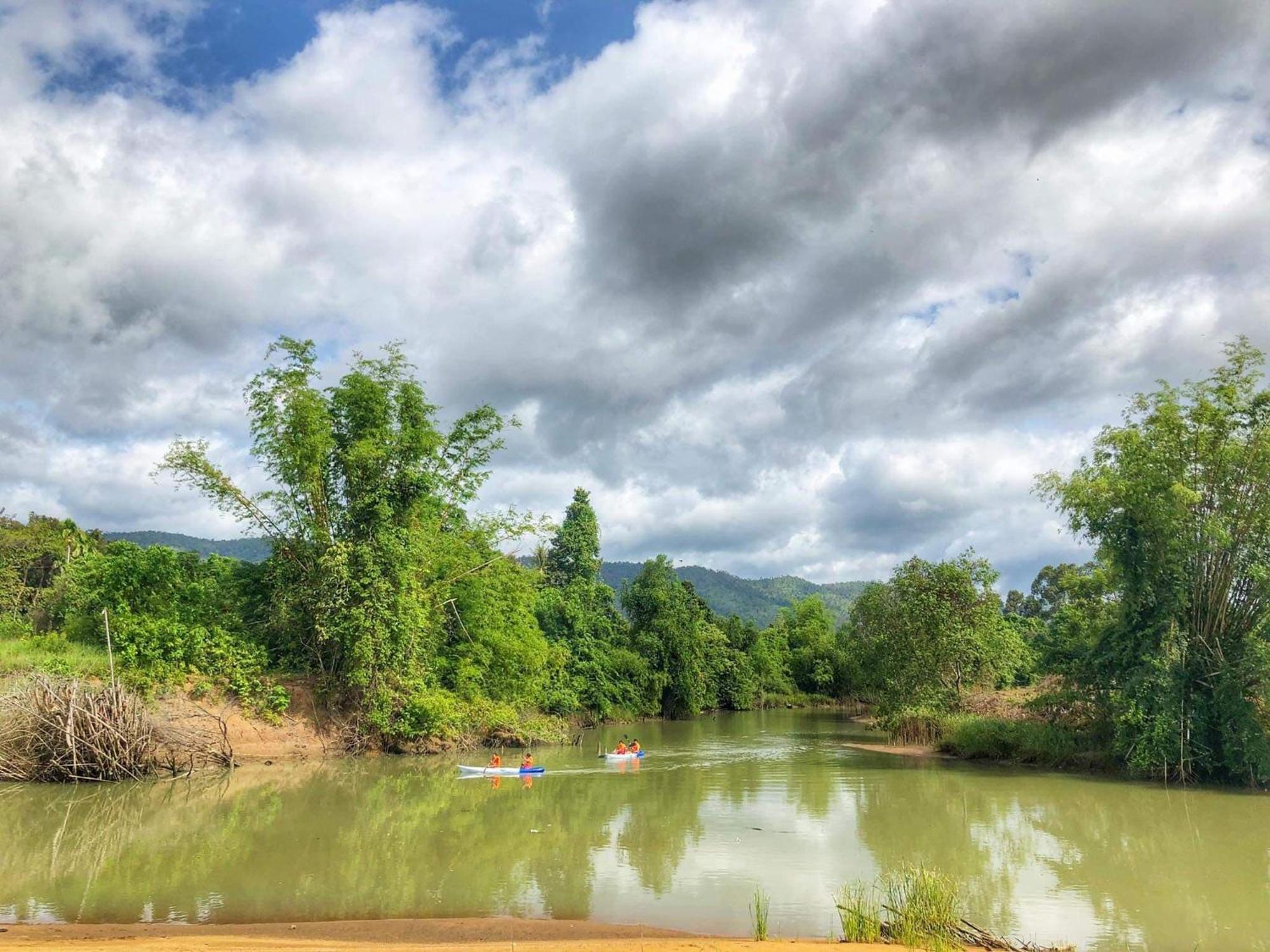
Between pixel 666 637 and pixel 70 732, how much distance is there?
132 feet

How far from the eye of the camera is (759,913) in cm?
983

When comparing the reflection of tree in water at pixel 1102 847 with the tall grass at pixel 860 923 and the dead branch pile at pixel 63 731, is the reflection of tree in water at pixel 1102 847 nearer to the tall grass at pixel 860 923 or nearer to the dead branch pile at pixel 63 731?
the tall grass at pixel 860 923

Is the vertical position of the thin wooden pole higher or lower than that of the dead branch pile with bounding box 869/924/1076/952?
higher

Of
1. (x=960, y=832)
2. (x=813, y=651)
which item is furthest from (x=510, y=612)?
(x=813, y=651)

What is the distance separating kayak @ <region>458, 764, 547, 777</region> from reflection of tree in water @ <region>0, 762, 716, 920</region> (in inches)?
66.7

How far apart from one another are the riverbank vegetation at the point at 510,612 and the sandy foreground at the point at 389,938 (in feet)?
63.0

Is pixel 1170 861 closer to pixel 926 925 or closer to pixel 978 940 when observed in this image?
pixel 978 940

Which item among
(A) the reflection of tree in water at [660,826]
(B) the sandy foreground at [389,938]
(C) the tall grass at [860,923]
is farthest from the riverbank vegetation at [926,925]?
(A) the reflection of tree in water at [660,826]

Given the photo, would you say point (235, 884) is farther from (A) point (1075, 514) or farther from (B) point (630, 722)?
(B) point (630, 722)

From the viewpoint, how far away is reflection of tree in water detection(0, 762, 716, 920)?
11742 millimetres

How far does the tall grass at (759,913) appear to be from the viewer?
31.4ft

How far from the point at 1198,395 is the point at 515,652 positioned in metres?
26.9

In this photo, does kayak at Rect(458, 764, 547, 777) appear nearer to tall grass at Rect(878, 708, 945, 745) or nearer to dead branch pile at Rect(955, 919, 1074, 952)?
tall grass at Rect(878, 708, 945, 745)

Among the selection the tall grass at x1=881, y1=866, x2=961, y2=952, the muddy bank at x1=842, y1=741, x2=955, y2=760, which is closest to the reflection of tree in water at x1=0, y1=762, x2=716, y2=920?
the tall grass at x1=881, y1=866, x2=961, y2=952
